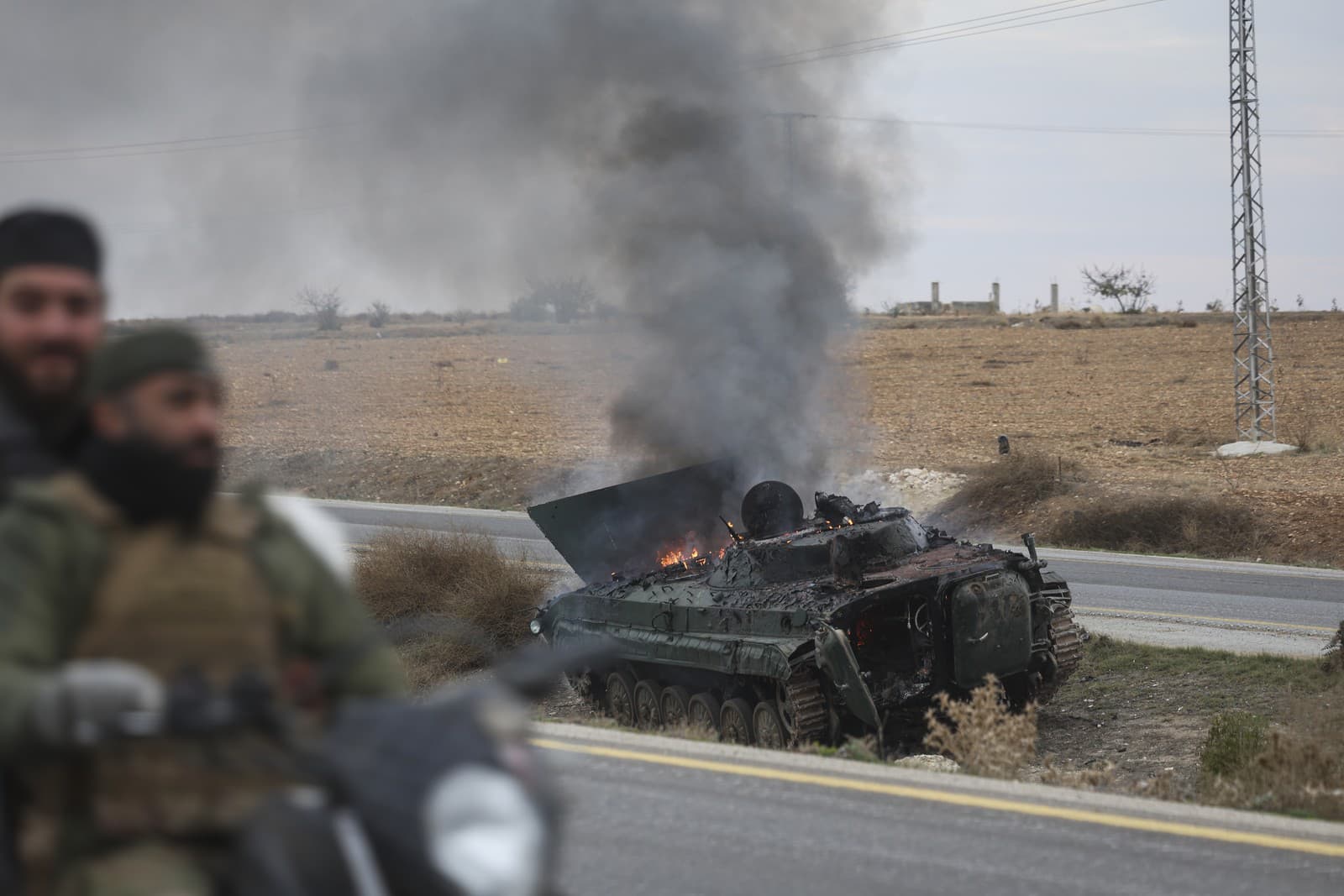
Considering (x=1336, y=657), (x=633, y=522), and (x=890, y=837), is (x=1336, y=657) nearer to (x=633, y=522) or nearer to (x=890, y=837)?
(x=633, y=522)

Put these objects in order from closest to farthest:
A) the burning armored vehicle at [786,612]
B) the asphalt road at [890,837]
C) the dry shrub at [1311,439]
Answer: the asphalt road at [890,837]
the burning armored vehicle at [786,612]
the dry shrub at [1311,439]

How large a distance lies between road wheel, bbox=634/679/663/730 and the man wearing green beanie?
12.1m

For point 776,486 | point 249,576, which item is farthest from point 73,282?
point 776,486

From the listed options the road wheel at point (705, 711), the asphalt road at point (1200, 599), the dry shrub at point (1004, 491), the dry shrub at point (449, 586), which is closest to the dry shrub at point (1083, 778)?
the road wheel at point (705, 711)

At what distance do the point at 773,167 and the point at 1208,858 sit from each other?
622 inches

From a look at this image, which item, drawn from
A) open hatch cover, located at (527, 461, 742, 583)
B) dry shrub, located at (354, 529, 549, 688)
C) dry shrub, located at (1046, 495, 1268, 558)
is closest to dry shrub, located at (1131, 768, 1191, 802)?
open hatch cover, located at (527, 461, 742, 583)

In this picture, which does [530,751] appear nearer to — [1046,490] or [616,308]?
[616,308]

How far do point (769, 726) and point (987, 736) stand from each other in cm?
325

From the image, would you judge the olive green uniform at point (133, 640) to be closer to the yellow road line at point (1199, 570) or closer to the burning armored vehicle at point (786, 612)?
the burning armored vehicle at point (786, 612)

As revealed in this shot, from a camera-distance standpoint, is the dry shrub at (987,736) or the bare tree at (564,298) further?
the bare tree at (564,298)

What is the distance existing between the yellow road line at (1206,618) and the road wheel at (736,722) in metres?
5.80

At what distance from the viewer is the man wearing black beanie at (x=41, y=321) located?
2.74 metres

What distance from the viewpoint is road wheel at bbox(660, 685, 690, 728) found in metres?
14.1

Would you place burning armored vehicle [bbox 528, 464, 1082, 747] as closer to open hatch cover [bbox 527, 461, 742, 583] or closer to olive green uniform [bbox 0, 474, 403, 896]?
open hatch cover [bbox 527, 461, 742, 583]
